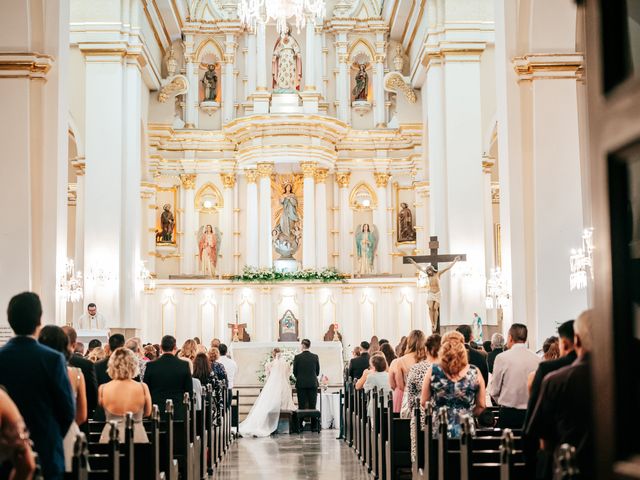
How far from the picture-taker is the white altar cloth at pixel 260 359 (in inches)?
822

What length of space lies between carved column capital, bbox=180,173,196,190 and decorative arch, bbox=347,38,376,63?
21.4ft

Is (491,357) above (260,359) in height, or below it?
above

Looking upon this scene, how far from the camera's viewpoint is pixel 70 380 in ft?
20.2

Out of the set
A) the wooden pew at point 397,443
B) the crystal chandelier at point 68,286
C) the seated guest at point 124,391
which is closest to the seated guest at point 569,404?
the seated guest at point 124,391

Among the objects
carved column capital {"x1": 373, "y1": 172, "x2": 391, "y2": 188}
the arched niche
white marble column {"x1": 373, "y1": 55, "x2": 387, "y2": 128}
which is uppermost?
white marble column {"x1": 373, "y1": 55, "x2": 387, "y2": 128}

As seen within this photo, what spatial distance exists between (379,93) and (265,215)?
5.61m

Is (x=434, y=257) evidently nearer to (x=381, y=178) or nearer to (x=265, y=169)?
(x=265, y=169)

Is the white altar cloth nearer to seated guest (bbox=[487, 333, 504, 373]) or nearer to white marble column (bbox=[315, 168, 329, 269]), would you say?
white marble column (bbox=[315, 168, 329, 269])

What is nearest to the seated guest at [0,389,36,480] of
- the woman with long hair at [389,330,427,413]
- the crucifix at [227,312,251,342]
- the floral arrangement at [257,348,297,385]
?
the woman with long hair at [389,330,427,413]

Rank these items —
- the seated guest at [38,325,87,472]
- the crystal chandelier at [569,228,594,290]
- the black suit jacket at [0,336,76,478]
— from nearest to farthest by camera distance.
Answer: the black suit jacket at [0,336,76,478], the seated guest at [38,325,87,472], the crystal chandelier at [569,228,594,290]

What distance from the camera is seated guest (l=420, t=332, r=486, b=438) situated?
7582 millimetres

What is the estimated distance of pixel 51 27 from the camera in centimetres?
1384

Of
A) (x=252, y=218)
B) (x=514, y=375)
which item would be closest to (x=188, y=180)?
(x=252, y=218)

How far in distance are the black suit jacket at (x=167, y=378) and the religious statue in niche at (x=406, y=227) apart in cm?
2068
